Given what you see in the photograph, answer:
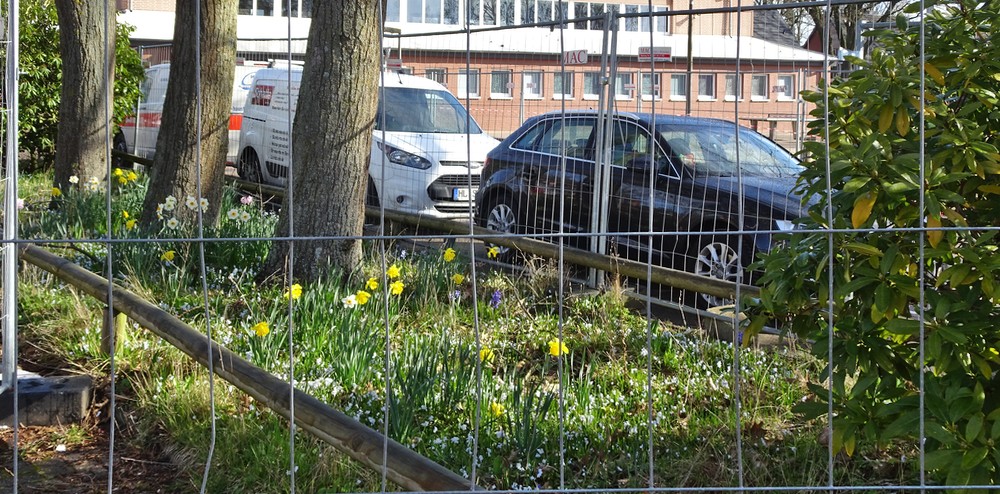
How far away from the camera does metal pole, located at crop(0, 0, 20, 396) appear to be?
145 inches

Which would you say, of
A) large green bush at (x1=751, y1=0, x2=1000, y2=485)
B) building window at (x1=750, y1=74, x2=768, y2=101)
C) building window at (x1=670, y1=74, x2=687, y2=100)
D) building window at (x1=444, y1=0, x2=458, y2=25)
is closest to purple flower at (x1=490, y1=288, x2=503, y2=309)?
large green bush at (x1=751, y1=0, x2=1000, y2=485)

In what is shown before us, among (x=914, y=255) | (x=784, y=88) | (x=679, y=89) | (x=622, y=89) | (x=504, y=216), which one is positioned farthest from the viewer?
(x=679, y=89)

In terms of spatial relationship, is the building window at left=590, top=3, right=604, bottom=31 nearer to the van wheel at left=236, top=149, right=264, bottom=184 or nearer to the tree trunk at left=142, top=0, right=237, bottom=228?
the tree trunk at left=142, top=0, right=237, bottom=228

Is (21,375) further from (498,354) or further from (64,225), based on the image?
(64,225)

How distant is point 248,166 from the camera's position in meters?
11.9

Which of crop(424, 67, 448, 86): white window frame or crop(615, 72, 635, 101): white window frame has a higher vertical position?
crop(424, 67, 448, 86): white window frame

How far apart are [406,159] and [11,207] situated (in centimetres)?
614

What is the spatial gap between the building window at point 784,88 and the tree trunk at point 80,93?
6.42 metres

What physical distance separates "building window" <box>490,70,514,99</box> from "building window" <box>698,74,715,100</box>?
1500 mm

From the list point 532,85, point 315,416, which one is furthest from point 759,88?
point 315,416

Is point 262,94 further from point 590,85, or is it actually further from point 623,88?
point 623,88

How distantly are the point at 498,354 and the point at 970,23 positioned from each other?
2648 millimetres

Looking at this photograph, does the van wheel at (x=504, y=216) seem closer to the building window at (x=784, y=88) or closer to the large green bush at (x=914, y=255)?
the building window at (x=784, y=88)

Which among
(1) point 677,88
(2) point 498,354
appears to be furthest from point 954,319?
(1) point 677,88
